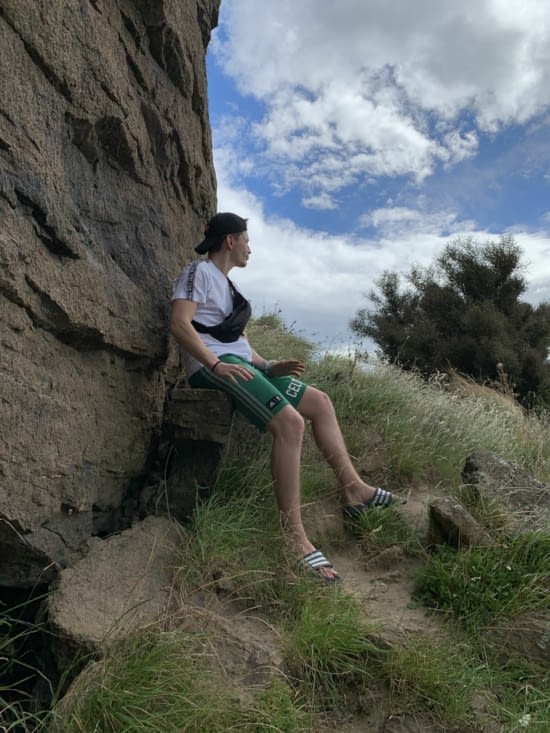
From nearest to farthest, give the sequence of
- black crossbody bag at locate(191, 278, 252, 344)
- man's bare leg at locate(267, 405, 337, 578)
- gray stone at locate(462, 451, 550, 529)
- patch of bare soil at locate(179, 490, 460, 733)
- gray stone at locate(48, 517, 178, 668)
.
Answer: gray stone at locate(48, 517, 178, 668) → patch of bare soil at locate(179, 490, 460, 733) → man's bare leg at locate(267, 405, 337, 578) → gray stone at locate(462, 451, 550, 529) → black crossbody bag at locate(191, 278, 252, 344)

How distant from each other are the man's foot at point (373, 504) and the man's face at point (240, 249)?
5.75 feet

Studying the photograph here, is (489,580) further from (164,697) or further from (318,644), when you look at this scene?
(164,697)

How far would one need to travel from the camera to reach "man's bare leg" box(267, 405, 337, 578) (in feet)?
10.8

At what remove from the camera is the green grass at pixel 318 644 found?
2107mm

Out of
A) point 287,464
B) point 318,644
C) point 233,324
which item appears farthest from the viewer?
point 233,324

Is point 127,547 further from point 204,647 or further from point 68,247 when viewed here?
point 68,247

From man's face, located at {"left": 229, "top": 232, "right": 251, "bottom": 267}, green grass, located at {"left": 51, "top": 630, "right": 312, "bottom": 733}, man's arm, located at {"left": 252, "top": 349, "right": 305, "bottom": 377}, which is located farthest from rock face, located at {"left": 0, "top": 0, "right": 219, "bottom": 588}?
man's arm, located at {"left": 252, "top": 349, "right": 305, "bottom": 377}

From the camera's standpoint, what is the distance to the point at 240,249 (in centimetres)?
396

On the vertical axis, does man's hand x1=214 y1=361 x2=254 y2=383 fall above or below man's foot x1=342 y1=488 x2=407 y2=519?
above

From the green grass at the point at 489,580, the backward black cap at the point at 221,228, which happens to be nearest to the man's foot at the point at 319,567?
the green grass at the point at 489,580

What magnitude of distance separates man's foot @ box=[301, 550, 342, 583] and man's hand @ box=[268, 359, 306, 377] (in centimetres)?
113

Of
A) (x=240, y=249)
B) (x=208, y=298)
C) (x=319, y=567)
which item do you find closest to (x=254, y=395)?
(x=208, y=298)

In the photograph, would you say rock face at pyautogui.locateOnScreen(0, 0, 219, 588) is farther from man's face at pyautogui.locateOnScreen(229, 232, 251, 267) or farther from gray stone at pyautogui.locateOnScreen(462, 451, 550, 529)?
gray stone at pyautogui.locateOnScreen(462, 451, 550, 529)

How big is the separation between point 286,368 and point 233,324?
0.44 m
